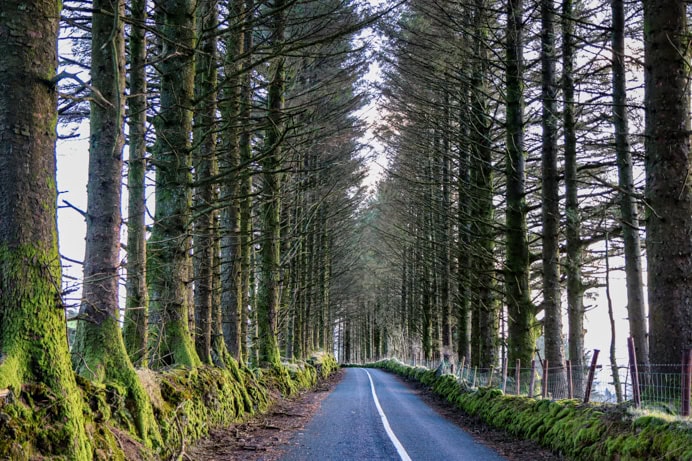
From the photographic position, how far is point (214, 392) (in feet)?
28.2

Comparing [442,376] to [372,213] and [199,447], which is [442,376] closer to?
[199,447]

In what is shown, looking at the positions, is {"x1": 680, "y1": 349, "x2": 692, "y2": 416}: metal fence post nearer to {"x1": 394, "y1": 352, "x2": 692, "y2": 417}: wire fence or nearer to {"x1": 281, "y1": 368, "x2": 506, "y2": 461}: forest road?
{"x1": 394, "y1": 352, "x2": 692, "y2": 417}: wire fence

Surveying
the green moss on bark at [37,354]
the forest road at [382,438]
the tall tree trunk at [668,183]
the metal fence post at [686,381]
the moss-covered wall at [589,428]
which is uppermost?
the tall tree trunk at [668,183]

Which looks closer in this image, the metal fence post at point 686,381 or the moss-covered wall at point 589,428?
the moss-covered wall at point 589,428

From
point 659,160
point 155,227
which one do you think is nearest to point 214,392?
point 155,227

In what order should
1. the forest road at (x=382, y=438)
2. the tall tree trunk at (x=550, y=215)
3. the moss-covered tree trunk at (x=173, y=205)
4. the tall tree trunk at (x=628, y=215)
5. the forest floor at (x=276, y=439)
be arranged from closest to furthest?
1. the forest floor at (x=276, y=439)
2. the forest road at (x=382, y=438)
3. the moss-covered tree trunk at (x=173, y=205)
4. the tall tree trunk at (x=628, y=215)
5. the tall tree trunk at (x=550, y=215)

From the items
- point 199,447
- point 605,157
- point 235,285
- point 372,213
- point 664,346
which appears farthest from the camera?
point 372,213

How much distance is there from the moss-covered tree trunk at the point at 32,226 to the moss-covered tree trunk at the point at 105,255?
1.29m

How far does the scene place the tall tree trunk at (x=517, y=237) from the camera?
41.0 feet

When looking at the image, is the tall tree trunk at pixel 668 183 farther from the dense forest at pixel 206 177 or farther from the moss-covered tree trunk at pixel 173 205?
the moss-covered tree trunk at pixel 173 205

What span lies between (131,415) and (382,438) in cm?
490

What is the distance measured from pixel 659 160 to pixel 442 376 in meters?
14.2

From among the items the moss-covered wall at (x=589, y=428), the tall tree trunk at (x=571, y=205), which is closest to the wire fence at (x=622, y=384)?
the moss-covered wall at (x=589, y=428)

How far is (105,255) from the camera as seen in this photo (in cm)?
547
